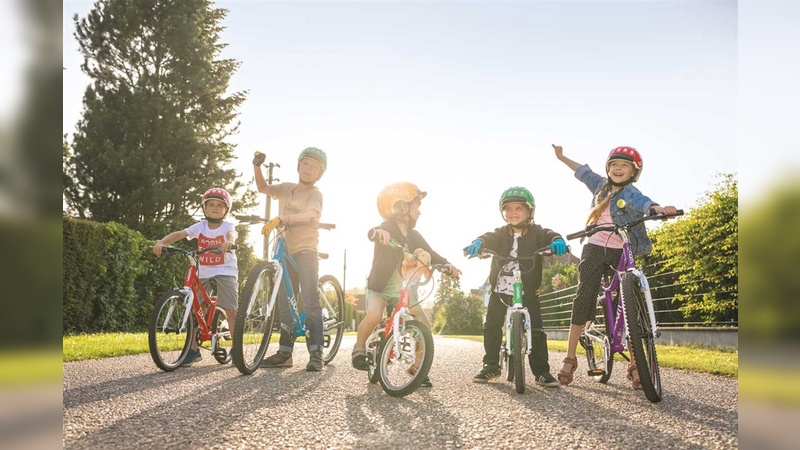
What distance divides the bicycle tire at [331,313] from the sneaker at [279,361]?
0.71m

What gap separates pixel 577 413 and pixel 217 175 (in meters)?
19.0

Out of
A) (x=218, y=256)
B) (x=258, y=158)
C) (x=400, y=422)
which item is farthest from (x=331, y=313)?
(x=400, y=422)

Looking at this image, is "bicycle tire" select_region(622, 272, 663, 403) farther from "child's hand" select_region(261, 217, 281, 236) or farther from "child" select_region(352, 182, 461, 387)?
"child's hand" select_region(261, 217, 281, 236)

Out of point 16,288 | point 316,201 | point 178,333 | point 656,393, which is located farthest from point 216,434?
point 316,201

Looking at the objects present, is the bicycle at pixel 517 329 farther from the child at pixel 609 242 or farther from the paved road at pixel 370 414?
the child at pixel 609 242

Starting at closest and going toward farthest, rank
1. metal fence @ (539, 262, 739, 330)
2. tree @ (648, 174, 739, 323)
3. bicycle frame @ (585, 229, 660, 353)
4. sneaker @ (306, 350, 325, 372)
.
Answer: bicycle frame @ (585, 229, 660, 353)
sneaker @ (306, 350, 325, 372)
tree @ (648, 174, 739, 323)
metal fence @ (539, 262, 739, 330)

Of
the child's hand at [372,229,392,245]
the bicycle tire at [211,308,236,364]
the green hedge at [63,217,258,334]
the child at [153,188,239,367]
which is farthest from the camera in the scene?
the green hedge at [63,217,258,334]

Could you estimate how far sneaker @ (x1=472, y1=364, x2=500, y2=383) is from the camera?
473 cm

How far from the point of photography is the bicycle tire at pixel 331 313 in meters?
6.41

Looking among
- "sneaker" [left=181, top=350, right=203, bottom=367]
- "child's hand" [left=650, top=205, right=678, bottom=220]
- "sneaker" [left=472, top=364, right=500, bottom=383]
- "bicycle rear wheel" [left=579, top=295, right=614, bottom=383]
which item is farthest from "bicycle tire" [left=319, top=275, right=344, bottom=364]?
"child's hand" [left=650, top=205, right=678, bottom=220]

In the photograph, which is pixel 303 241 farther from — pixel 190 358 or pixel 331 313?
pixel 190 358

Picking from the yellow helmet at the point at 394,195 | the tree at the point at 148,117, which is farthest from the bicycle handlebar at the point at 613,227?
the tree at the point at 148,117

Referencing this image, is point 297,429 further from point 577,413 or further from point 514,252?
point 514,252

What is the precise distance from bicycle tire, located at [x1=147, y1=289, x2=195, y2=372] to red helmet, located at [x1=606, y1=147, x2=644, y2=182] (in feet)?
13.0
